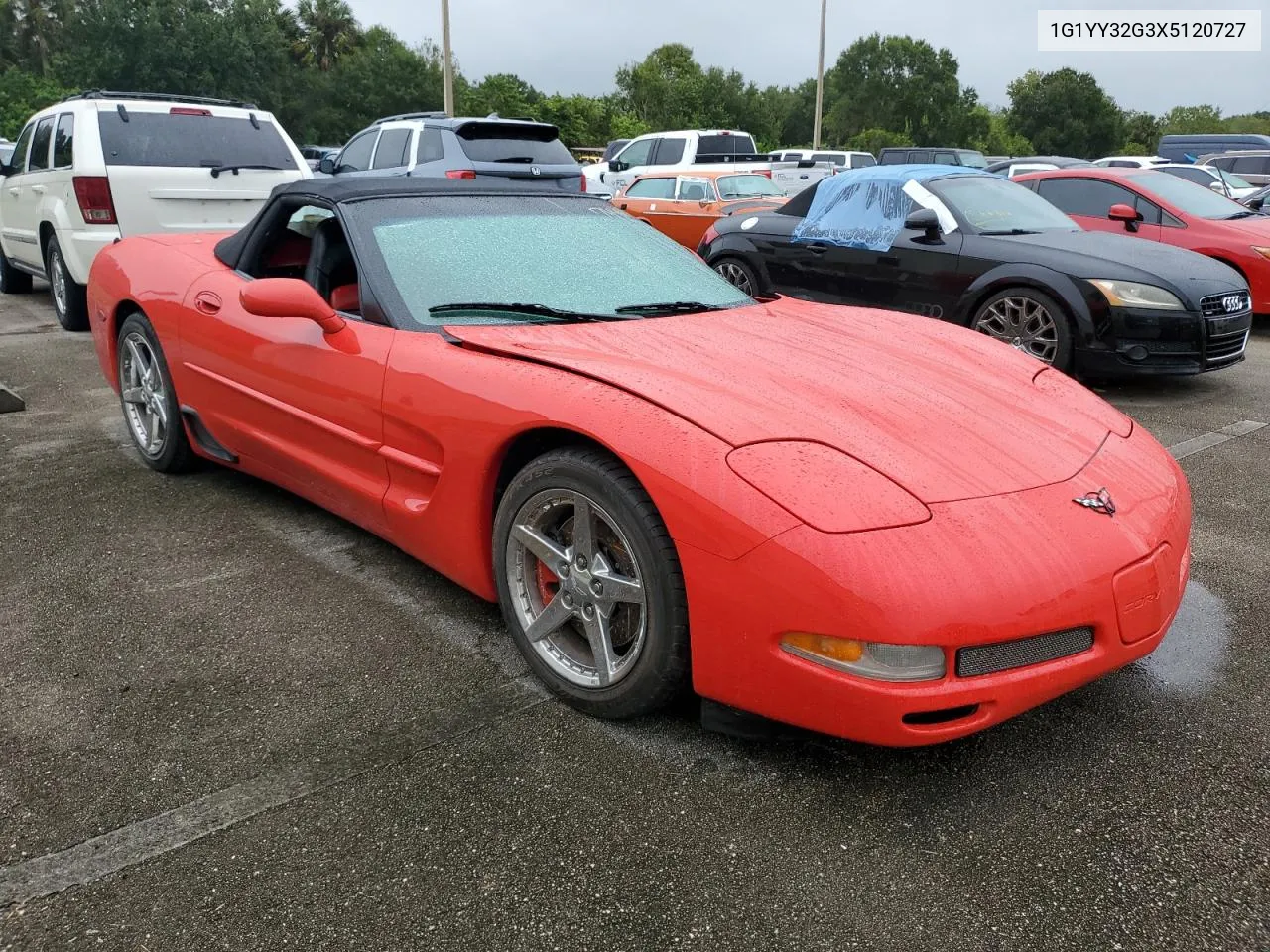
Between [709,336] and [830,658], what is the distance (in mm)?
1209

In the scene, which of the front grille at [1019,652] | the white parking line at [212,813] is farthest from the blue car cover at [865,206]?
the white parking line at [212,813]

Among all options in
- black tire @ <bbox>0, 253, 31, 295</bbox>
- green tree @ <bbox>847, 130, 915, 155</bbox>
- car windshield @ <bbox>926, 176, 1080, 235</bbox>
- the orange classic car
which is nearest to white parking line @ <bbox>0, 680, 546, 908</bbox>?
car windshield @ <bbox>926, 176, 1080, 235</bbox>

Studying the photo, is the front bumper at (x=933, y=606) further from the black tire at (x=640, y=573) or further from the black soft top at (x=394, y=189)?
the black soft top at (x=394, y=189)

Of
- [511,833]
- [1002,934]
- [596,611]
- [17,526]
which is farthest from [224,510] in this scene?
[1002,934]

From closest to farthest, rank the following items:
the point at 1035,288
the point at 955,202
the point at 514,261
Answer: the point at 514,261
the point at 1035,288
the point at 955,202

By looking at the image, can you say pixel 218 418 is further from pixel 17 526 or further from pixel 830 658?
pixel 830 658

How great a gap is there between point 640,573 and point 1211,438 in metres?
4.23

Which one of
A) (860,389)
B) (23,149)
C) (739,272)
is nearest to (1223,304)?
(739,272)

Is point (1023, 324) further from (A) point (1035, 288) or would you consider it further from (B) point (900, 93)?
(B) point (900, 93)

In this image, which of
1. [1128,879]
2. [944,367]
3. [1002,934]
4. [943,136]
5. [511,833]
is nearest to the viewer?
[1002,934]

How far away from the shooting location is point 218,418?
A: 378cm

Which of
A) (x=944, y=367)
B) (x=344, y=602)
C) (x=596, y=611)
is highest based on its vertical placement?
(x=944, y=367)

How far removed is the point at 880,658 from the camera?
6.47 feet

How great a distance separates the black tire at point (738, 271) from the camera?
779 centimetres
